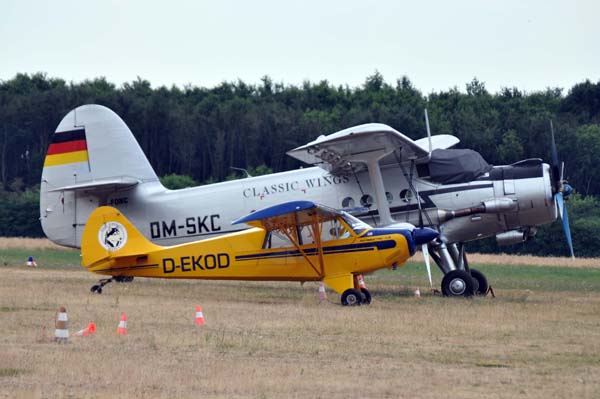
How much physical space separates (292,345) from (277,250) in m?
6.07

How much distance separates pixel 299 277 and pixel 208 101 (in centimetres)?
4574

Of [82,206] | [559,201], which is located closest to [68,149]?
[82,206]

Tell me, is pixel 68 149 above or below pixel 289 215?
above

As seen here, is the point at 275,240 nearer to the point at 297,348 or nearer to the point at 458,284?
the point at 458,284

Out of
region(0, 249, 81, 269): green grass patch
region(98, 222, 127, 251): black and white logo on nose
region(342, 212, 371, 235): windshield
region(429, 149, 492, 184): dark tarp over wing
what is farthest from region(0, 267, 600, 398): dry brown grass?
region(0, 249, 81, 269): green grass patch

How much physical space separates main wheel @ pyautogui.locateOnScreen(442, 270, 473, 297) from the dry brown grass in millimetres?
619

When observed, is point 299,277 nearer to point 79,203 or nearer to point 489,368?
point 79,203

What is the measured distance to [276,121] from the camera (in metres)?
57.3

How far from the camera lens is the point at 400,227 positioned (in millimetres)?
19203

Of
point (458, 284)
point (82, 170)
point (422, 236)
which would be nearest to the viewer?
point (422, 236)

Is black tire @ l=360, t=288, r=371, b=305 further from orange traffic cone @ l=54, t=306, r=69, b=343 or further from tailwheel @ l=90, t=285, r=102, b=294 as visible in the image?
orange traffic cone @ l=54, t=306, r=69, b=343

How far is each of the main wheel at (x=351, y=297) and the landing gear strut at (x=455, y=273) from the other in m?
3.05

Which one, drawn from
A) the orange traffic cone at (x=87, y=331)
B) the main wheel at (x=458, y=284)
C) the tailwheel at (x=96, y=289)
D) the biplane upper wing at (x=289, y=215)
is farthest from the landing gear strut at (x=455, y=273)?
the orange traffic cone at (x=87, y=331)

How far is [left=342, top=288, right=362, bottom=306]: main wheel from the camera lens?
61.6 feet
